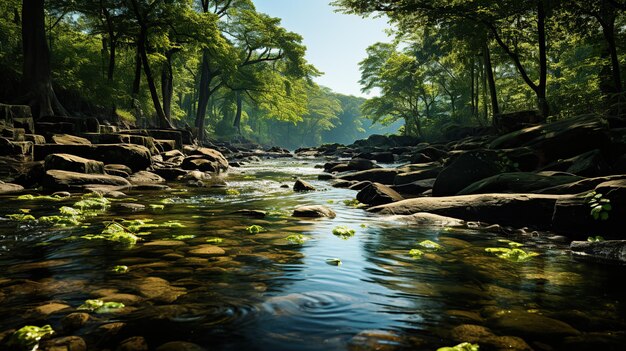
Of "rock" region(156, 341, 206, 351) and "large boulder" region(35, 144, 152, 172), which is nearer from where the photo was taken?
"rock" region(156, 341, 206, 351)

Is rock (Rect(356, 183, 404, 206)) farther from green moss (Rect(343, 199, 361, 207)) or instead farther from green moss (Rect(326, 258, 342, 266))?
green moss (Rect(326, 258, 342, 266))

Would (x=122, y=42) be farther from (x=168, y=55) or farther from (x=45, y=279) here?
(x=45, y=279)

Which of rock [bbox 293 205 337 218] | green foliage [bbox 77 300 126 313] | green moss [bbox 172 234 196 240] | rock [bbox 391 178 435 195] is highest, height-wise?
rock [bbox 391 178 435 195]

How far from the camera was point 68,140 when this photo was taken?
12.7 m

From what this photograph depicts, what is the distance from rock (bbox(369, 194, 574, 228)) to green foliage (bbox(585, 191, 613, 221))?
0.58 metres

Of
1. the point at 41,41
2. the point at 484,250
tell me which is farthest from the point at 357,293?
the point at 41,41

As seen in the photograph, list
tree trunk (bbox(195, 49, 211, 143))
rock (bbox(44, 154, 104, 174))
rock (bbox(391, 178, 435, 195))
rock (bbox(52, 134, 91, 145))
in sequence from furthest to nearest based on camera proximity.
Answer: tree trunk (bbox(195, 49, 211, 143)) < rock (bbox(52, 134, 91, 145)) < rock (bbox(391, 178, 435, 195)) < rock (bbox(44, 154, 104, 174))

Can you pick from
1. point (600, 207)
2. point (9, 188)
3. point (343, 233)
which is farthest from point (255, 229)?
point (9, 188)

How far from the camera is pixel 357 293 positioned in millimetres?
3010

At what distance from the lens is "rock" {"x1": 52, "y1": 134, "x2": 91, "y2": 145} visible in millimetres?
12406

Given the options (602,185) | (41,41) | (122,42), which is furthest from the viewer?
(122,42)

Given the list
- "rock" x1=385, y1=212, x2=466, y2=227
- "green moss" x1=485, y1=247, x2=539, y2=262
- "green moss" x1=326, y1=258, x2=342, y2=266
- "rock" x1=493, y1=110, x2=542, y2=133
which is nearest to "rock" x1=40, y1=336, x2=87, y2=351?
"green moss" x1=326, y1=258, x2=342, y2=266

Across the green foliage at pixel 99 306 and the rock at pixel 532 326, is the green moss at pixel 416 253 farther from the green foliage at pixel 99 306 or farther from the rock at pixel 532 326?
the green foliage at pixel 99 306

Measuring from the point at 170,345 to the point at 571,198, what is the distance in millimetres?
5273
